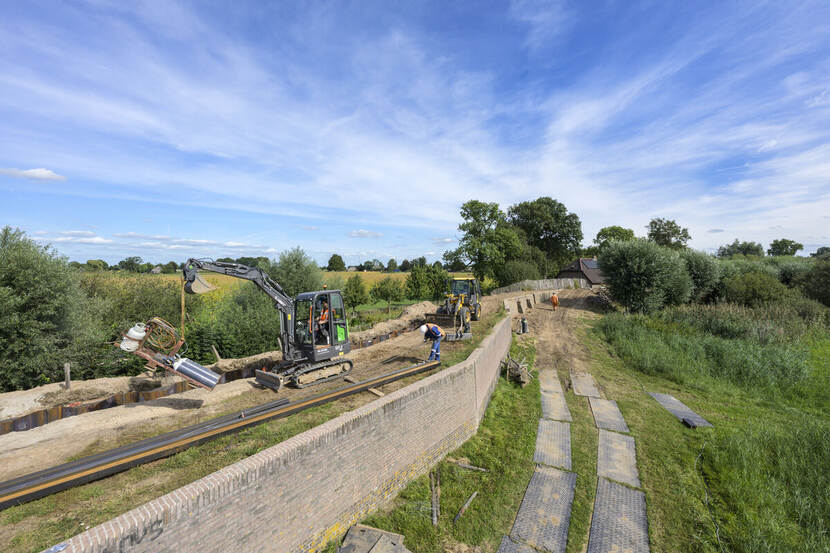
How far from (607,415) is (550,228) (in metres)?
52.1

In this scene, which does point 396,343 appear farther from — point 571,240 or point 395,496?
point 571,240

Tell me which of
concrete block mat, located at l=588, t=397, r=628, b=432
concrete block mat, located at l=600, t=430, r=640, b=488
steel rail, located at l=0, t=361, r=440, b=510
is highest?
steel rail, located at l=0, t=361, r=440, b=510

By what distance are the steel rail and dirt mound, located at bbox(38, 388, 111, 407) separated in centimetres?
593

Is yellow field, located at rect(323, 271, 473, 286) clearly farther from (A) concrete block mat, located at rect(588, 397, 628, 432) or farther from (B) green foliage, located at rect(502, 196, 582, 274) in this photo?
(B) green foliage, located at rect(502, 196, 582, 274)

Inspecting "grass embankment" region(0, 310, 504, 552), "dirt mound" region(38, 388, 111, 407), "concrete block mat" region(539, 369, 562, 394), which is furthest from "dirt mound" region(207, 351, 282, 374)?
"concrete block mat" region(539, 369, 562, 394)

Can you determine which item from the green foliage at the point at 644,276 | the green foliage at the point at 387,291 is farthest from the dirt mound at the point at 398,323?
the green foliage at the point at 644,276

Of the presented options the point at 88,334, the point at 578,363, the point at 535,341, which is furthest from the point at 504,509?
the point at 88,334

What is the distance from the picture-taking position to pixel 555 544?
6.37m

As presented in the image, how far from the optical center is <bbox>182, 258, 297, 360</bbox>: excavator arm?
8.40m

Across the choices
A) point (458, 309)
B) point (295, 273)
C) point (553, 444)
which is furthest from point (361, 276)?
point (553, 444)

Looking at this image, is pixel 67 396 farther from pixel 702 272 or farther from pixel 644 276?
pixel 702 272

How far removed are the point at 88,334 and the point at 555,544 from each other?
658 inches

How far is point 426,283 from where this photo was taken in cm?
4125

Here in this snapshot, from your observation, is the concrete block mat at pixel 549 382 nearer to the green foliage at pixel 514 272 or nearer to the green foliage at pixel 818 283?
the green foliage at pixel 818 283
